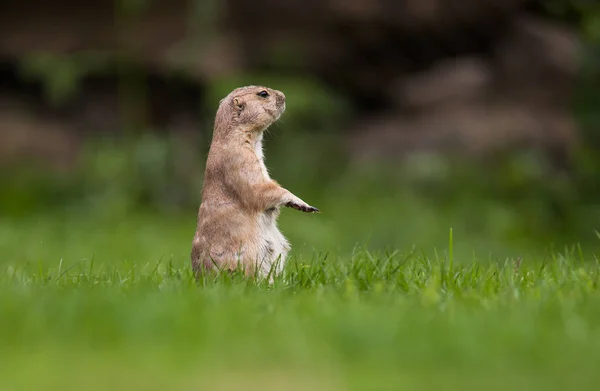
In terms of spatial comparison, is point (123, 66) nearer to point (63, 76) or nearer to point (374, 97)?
point (63, 76)

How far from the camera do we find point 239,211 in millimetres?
5652

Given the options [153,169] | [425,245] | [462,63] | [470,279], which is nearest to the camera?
[470,279]

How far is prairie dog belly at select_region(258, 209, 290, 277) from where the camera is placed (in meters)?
5.62

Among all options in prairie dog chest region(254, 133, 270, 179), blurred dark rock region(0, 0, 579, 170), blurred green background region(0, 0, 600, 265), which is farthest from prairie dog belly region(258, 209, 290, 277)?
blurred dark rock region(0, 0, 579, 170)

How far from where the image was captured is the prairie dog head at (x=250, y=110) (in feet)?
19.8

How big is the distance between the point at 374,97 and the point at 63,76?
165 inches

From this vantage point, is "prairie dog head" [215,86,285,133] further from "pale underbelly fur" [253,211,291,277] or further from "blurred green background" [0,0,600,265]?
"blurred green background" [0,0,600,265]

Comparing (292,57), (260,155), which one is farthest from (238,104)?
(292,57)

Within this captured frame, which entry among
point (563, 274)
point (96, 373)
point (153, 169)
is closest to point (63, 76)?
point (153, 169)

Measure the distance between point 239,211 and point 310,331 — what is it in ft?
5.52

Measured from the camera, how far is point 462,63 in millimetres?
13992

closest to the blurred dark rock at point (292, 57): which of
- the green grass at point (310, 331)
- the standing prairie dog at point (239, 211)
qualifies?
the standing prairie dog at point (239, 211)

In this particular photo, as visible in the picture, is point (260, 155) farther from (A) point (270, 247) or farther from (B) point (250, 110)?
(A) point (270, 247)

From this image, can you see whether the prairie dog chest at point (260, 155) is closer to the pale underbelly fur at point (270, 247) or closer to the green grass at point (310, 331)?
the pale underbelly fur at point (270, 247)
